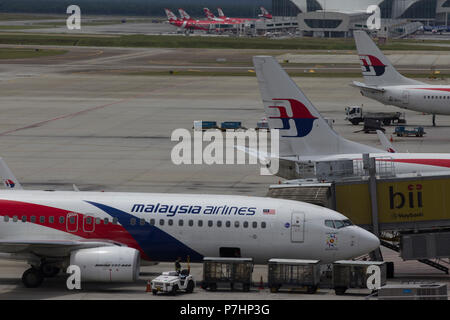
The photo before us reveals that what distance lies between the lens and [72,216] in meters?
38.5

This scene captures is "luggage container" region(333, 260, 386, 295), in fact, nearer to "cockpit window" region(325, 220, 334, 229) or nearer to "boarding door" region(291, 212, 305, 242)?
"cockpit window" region(325, 220, 334, 229)

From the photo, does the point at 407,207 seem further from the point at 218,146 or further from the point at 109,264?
the point at 218,146

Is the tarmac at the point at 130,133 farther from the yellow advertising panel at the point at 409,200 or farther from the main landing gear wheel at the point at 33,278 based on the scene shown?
the yellow advertising panel at the point at 409,200

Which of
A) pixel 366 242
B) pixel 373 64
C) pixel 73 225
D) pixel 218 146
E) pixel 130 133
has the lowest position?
pixel 366 242

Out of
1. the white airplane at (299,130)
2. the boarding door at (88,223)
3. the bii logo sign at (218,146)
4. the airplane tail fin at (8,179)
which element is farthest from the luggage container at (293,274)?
the bii logo sign at (218,146)

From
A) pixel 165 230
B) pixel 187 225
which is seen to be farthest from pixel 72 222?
pixel 187 225

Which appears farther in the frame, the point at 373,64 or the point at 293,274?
the point at 373,64

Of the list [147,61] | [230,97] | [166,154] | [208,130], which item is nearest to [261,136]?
[208,130]

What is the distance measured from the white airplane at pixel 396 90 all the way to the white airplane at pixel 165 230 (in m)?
56.3

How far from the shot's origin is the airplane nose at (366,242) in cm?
3753

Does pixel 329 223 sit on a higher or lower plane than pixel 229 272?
higher

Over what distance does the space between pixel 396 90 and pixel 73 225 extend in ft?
200

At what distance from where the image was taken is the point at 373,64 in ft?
302

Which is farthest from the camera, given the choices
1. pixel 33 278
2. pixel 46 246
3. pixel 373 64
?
pixel 373 64
